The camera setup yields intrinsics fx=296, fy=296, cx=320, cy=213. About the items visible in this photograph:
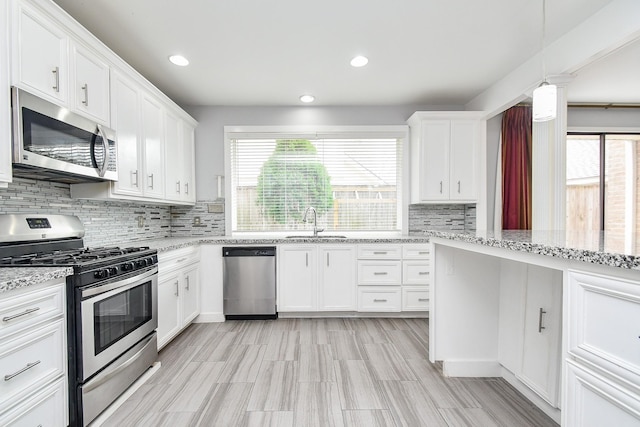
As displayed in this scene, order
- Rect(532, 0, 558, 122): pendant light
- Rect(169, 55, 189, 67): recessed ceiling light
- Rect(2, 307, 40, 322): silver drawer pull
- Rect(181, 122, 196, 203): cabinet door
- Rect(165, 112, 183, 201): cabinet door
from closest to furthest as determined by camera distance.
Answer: Rect(2, 307, 40, 322): silver drawer pull < Rect(532, 0, 558, 122): pendant light < Rect(169, 55, 189, 67): recessed ceiling light < Rect(165, 112, 183, 201): cabinet door < Rect(181, 122, 196, 203): cabinet door

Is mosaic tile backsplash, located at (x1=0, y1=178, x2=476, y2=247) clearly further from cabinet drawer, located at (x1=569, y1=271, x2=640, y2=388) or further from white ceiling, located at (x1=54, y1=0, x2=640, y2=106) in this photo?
cabinet drawer, located at (x1=569, y1=271, x2=640, y2=388)

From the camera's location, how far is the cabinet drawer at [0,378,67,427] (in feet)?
3.90

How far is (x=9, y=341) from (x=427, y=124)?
3719 millimetres

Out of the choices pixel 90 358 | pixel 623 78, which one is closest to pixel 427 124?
pixel 623 78

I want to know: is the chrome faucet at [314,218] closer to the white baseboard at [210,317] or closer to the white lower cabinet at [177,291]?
the white lower cabinet at [177,291]

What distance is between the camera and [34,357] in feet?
4.19

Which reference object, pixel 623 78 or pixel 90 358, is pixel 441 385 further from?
pixel 623 78

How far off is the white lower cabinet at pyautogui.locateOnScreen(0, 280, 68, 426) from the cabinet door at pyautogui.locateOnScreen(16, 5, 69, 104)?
1.06 meters

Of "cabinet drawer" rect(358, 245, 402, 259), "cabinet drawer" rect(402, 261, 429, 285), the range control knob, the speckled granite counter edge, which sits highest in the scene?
the speckled granite counter edge

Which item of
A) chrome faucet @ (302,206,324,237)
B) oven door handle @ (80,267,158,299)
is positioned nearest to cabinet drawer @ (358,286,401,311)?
chrome faucet @ (302,206,324,237)

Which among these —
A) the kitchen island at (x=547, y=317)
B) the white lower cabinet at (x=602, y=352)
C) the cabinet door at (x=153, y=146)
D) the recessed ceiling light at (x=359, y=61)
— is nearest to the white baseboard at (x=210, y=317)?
the cabinet door at (x=153, y=146)

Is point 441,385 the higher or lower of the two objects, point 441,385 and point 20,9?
the lower

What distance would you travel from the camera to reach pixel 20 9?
1472 mm

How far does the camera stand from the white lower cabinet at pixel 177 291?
2451 millimetres
